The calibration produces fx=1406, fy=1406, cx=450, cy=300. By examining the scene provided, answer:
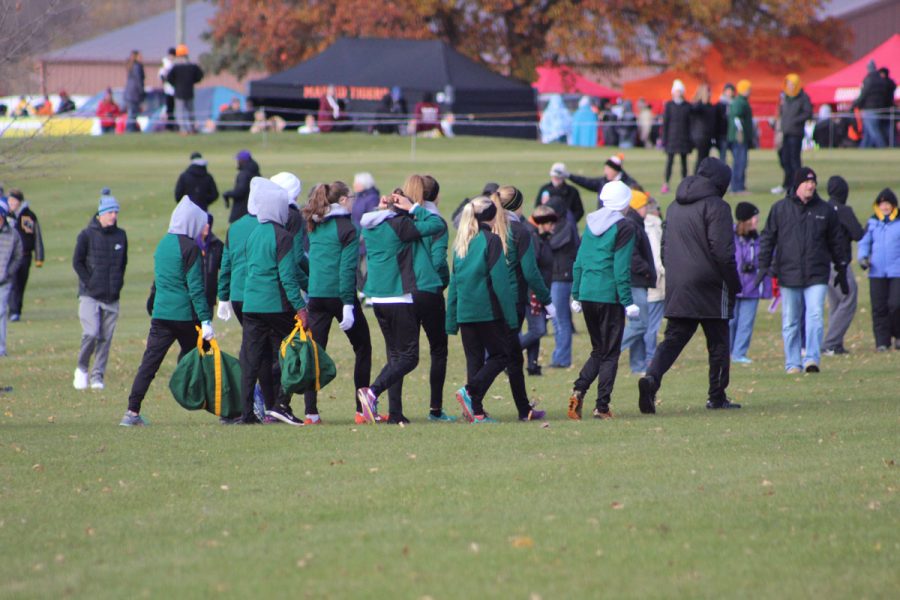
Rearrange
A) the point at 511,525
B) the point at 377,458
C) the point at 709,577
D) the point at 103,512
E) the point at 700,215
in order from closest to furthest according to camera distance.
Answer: the point at 709,577 → the point at 511,525 → the point at 103,512 → the point at 377,458 → the point at 700,215

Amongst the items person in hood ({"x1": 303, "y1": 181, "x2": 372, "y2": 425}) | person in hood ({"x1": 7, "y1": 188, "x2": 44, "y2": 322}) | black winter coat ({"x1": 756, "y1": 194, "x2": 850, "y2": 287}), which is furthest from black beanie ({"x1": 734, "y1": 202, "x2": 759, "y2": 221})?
person in hood ({"x1": 7, "y1": 188, "x2": 44, "y2": 322})

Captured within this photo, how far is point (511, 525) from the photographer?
24.0 ft

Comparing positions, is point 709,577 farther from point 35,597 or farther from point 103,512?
point 103,512

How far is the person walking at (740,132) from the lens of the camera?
86.1ft

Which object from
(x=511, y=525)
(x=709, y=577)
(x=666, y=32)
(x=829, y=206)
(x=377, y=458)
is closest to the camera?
(x=709, y=577)

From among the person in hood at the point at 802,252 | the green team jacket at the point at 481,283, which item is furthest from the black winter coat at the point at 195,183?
the green team jacket at the point at 481,283

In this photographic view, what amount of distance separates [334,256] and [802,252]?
208 inches

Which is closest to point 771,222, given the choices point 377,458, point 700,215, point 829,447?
point 700,215

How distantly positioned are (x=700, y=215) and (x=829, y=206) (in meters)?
3.30

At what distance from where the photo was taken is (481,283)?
36.1ft

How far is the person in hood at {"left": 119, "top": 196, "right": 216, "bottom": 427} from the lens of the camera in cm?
1138

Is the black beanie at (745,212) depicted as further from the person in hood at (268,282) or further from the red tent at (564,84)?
the red tent at (564,84)

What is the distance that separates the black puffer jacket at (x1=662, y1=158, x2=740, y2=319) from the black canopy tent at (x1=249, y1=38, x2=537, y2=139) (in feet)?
100

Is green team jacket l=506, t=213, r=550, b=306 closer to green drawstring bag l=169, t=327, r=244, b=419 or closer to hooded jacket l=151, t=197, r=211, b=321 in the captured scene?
green drawstring bag l=169, t=327, r=244, b=419
